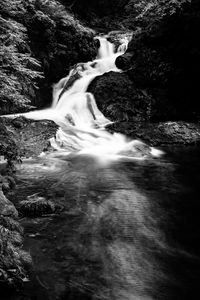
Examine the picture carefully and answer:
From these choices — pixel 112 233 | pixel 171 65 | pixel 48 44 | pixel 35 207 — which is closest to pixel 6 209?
pixel 35 207

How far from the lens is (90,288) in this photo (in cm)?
548

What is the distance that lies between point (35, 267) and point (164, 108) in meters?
14.3

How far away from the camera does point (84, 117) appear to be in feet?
58.1

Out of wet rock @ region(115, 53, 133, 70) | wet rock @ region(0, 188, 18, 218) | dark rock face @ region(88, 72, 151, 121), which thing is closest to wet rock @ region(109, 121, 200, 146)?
dark rock face @ region(88, 72, 151, 121)

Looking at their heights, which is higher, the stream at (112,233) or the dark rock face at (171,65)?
the dark rock face at (171,65)

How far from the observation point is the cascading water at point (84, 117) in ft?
48.5

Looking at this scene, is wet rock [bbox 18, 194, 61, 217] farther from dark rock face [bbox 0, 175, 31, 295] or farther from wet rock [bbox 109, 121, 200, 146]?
wet rock [bbox 109, 121, 200, 146]

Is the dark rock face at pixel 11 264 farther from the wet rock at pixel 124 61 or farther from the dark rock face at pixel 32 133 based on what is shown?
the wet rock at pixel 124 61

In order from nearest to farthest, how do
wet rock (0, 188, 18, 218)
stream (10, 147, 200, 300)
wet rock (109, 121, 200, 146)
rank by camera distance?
1. stream (10, 147, 200, 300)
2. wet rock (0, 188, 18, 218)
3. wet rock (109, 121, 200, 146)

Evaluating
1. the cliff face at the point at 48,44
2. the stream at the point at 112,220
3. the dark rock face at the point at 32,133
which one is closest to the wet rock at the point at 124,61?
the cliff face at the point at 48,44

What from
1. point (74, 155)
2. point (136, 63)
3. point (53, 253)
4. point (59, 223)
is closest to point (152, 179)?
point (74, 155)

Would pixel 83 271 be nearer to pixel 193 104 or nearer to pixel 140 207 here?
pixel 140 207

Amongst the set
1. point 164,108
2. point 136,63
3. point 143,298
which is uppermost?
point 136,63

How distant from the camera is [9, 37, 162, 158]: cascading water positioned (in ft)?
48.5
